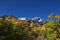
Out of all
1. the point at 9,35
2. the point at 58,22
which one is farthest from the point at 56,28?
the point at 9,35

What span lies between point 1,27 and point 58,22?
8.46m

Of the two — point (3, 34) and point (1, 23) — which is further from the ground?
point (1, 23)

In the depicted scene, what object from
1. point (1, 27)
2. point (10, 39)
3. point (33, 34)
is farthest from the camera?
point (33, 34)

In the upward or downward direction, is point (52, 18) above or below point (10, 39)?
above

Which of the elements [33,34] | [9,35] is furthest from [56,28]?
[33,34]

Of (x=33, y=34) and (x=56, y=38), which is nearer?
(x=56, y=38)

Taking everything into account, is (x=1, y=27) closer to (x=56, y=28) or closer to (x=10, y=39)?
(x=10, y=39)

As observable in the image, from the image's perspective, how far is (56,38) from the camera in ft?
89.0

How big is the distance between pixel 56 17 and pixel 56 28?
6.24 ft

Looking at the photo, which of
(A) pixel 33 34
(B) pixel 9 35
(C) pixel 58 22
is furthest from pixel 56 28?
(A) pixel 33 34

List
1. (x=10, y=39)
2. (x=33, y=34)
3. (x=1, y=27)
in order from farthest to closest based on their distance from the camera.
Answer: (x=33, y=34)
(x=10, y=39)
(x=1, y=27)

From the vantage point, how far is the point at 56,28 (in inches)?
1081

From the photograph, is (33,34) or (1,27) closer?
(1,27)

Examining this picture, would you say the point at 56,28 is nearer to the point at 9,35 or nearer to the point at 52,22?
the point at 52,22
